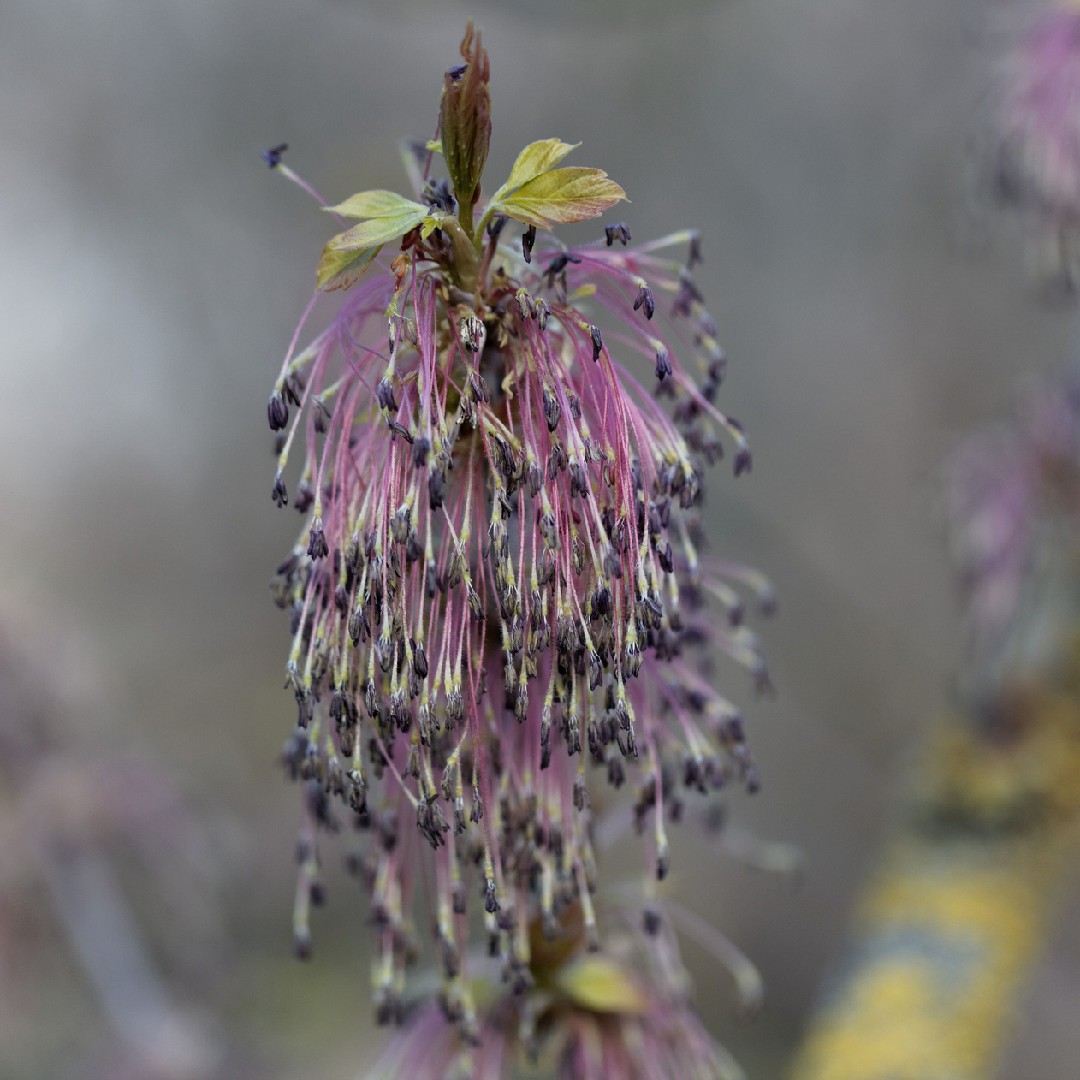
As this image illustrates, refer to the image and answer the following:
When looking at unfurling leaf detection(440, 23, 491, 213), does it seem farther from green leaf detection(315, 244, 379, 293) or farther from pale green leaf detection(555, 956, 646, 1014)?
pale green leaf detection(555, 956, 646, 1014)

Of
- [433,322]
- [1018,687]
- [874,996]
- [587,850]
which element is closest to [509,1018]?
[587,850]

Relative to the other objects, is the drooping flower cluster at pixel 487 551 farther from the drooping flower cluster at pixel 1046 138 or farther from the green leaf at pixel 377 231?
the drooping flower cluster at pixel 1046 138

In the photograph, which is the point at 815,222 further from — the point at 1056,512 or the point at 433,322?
the point at 433,322

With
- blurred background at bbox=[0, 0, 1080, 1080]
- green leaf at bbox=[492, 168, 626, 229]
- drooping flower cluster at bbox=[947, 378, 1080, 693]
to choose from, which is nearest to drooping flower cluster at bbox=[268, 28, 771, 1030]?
green leaf at bbox=[492, 168, 626, 229]

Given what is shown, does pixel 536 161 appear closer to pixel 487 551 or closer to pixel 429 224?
pixel 429 224

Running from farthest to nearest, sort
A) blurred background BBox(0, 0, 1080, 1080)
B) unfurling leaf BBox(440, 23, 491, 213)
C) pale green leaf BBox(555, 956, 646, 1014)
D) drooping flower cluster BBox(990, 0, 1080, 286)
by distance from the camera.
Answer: blurred background BBox(0, 0, 1080, 1080) → drooping flower cluster BBox(990, 0, 1080, 286) → pale green leaf BBox(555, 956, 646, 1014) → unfurling leaf BBox(440, 23, 491, 213)

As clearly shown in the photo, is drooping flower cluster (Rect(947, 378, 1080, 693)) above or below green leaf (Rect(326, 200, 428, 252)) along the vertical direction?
above

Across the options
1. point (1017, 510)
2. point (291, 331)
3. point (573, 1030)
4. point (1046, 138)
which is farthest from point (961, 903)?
point (291, 331)
